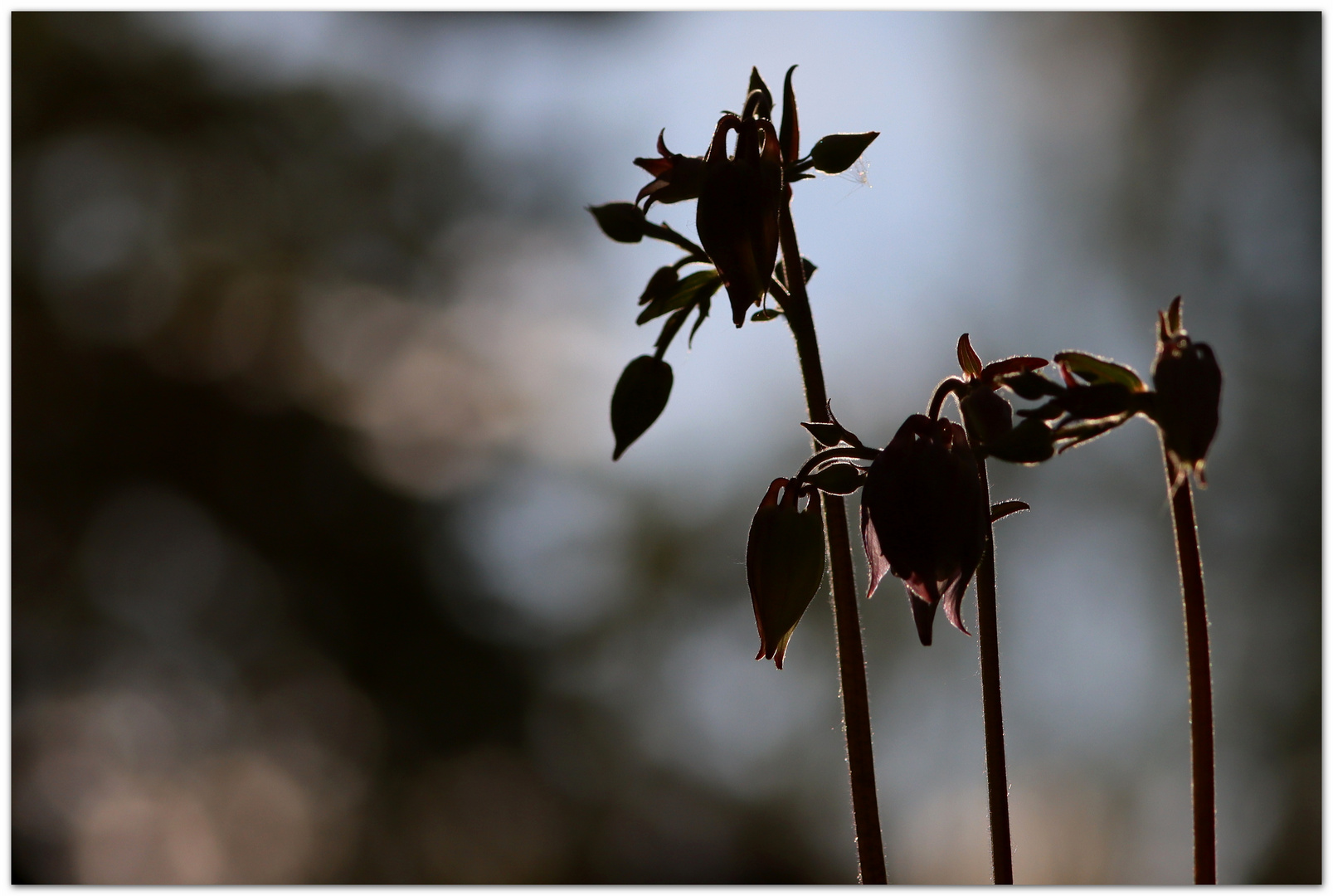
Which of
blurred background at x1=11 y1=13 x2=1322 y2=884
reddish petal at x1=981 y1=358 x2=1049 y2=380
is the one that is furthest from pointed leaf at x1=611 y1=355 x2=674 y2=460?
blurred background at x1=11 y1=13 x2=1322 y2=884

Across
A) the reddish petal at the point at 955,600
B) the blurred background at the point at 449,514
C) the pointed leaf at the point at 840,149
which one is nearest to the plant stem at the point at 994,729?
the reddish petal at the point at 955,600

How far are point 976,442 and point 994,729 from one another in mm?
85

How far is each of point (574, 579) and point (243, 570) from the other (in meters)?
0.84

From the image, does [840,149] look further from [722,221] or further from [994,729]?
[994,729]

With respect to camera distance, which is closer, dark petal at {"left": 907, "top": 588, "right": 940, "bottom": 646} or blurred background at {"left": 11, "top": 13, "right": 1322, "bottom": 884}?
dark petal at {"left": 907, "top": 588, "right": 940, "bottom": 646}

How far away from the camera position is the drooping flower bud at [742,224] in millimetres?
295

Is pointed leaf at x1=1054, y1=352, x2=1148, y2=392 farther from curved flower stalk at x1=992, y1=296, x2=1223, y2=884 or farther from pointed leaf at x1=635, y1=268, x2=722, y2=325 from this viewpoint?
pointed leaf at x1=635, y1=268, x2=722, y2=325

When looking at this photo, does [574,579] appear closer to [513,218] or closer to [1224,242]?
[513,218]

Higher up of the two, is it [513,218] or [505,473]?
[513,218]

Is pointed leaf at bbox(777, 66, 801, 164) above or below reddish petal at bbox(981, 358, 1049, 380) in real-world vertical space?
above

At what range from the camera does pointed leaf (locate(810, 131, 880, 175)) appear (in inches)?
12.5

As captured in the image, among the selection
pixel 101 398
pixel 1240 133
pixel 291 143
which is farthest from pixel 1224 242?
pixel 101 398

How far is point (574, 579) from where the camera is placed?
7.99ft

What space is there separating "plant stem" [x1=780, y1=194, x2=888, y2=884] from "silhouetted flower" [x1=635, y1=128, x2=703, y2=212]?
4 centimetres
